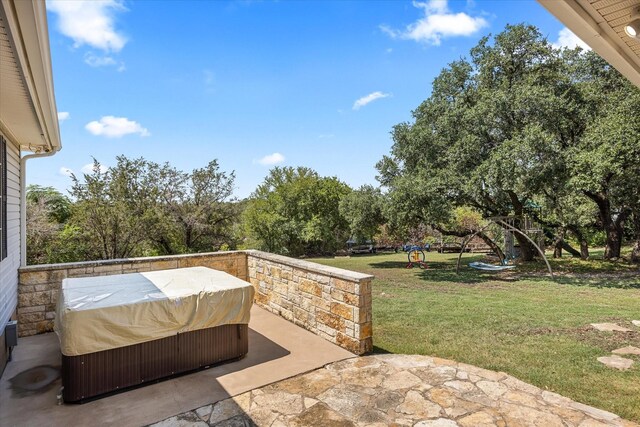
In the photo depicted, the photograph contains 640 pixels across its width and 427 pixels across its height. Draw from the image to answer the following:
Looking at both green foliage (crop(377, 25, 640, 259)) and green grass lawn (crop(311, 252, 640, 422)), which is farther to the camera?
green foliage (crop(377, 25, 640, 259))

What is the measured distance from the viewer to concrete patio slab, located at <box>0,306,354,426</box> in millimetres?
2846

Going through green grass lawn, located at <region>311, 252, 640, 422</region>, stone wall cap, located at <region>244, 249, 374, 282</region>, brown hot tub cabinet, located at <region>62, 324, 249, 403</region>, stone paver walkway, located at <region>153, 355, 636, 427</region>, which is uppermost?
stone wall cap, located at <region>244, 249, 374, 282</region>

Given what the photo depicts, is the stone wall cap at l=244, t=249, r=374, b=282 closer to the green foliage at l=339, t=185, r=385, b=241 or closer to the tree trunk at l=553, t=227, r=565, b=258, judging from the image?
the green foliage at l=339, t=185, r=385, b=241

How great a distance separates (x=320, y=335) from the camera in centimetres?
459

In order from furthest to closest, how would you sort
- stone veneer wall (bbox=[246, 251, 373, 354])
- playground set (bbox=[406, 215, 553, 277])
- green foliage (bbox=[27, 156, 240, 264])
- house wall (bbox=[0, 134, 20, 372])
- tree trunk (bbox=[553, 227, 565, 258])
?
tree trunk (bbox=[553, 227, 565, 258]) → playground set (bbox=[406, 215, 553, 277]) → green foliage (bbox=[27, 156, 240, 264]) → stone veneer wall (bbox=[246, 251, 373, 354]) → house wall (bbox=[0, 134, 20, 372])

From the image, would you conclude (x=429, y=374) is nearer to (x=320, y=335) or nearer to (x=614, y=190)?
(x=320, y=335)

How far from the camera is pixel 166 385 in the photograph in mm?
3352

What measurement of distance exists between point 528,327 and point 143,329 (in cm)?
534

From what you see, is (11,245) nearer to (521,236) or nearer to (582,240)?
(521,236)

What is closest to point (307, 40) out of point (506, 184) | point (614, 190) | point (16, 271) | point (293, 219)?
point (506, 184)

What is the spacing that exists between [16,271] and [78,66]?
398cm

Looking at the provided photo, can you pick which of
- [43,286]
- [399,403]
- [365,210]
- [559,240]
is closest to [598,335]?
[399,403]

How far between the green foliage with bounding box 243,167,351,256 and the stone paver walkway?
17329 mm

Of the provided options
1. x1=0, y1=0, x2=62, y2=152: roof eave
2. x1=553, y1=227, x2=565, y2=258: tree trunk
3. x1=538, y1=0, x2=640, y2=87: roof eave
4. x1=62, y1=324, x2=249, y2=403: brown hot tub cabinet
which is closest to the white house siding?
x1=62, y1=324, x2=249, y2=403: brown hot tub cabinet
